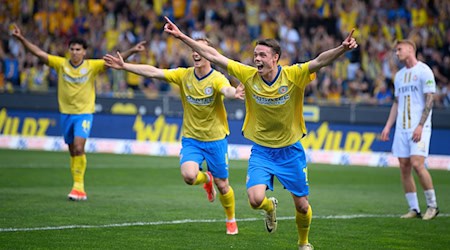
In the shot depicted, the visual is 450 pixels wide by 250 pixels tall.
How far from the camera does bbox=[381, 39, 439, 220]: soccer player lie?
12.8 m

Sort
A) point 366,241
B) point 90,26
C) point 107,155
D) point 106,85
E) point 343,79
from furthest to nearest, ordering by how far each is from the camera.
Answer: point 90,26 < point 106,85 < point 343,79 < point 107,155 < point 366,241

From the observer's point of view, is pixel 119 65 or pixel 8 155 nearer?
pixel 119 65

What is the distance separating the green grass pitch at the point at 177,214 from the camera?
1022cm

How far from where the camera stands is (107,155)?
2417 cm

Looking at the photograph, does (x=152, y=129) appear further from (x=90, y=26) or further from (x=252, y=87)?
(x=252, y=87)

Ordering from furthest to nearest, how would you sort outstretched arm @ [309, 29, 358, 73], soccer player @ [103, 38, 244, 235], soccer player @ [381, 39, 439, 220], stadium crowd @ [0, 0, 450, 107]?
stadium crowd @ [0, 0, 450, 107]
soccer player @ [381, 39, 439, 220]
soccer player @ [103, 38, 244, 235]
outstretched arm @ [309, 29, 358, 73]

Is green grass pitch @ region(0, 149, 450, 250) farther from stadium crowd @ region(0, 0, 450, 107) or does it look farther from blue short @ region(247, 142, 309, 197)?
stadium crowd @ region(0, 0, 450, 107)

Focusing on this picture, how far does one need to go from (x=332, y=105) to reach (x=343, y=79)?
2741mm

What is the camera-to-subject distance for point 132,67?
11.2 m

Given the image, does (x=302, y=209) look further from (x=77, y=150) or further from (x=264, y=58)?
(x=77, y=150)

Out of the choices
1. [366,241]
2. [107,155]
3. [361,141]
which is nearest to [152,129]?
[107,155]

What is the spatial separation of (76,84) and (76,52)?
52 centimetres

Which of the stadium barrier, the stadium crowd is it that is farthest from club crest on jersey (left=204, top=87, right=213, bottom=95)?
the stadium crowd

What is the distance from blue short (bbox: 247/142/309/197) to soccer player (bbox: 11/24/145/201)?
5356 millimetres
